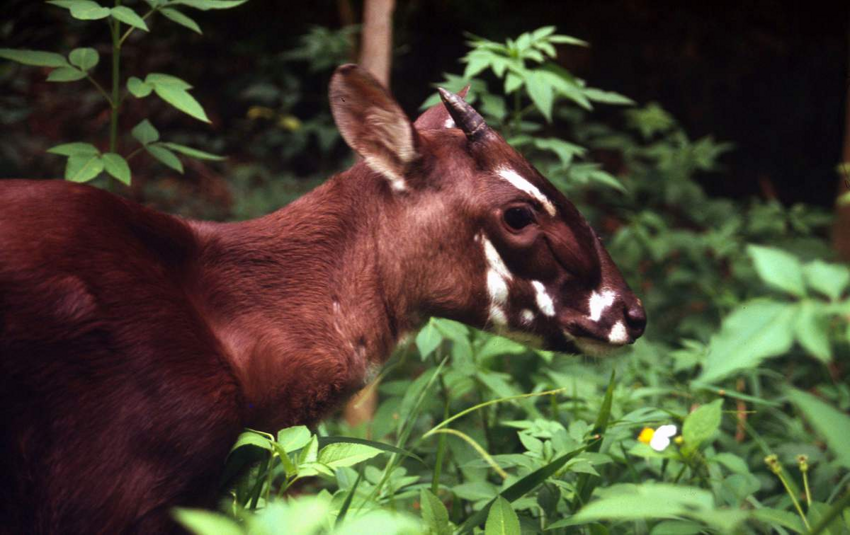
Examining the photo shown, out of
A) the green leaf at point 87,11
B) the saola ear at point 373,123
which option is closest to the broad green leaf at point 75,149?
the green leaf at point 87,11

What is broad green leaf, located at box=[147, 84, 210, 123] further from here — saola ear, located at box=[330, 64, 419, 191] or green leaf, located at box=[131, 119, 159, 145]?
saola ear, located at box=[330, 64, 419, 191]

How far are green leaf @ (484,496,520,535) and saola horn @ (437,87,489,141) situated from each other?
1.13 meters

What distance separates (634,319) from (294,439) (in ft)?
4.09

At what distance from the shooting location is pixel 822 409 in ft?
4.33

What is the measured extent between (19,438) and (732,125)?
25.7ft

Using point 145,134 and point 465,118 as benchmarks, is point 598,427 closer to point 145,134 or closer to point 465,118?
point 465,118

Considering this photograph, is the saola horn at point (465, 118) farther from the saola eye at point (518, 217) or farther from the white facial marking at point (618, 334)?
the white facial marking at point (618, 334)

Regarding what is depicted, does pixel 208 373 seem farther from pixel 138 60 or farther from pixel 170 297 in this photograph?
pixel 138 60

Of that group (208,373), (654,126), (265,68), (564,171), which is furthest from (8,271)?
(265,68)

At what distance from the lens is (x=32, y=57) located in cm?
273

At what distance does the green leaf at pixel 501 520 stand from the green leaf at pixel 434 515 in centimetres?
18

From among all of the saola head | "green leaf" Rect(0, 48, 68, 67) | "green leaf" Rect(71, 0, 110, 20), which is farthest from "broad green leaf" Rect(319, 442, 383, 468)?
"green leaf" Rect(0, 48, 68, 67)

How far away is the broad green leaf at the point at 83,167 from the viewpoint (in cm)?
272

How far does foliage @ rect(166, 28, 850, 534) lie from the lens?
1.32m
